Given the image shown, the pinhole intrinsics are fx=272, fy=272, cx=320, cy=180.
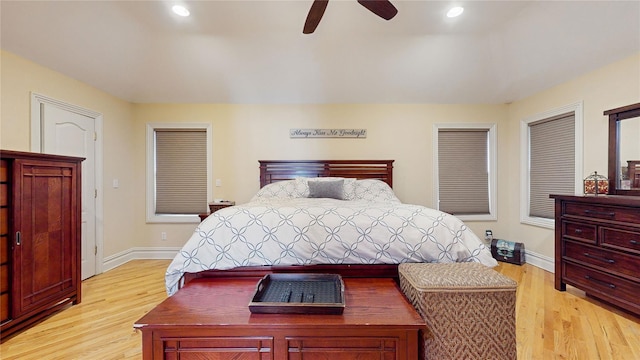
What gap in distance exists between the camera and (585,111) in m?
3.03

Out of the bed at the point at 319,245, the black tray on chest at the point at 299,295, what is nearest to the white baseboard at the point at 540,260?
the bed at the point at 319,245

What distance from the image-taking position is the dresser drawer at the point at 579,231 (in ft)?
8.11

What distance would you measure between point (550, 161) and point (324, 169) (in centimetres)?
296

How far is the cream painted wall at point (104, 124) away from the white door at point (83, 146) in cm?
14

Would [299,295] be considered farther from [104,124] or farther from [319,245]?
[104,124]

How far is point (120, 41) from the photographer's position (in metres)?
2.85

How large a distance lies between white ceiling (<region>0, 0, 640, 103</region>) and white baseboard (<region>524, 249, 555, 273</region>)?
216cm

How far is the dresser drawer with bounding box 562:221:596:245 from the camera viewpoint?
2.47m

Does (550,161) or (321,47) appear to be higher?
(321,47)

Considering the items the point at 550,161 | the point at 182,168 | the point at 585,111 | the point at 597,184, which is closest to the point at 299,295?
the point at 597,184

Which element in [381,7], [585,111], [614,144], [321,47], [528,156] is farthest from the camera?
[528,156]

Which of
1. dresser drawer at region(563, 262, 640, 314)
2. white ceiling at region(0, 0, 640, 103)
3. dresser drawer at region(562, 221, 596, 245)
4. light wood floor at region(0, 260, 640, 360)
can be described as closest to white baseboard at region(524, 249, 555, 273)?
light wood floor at region(0, 260, 640, 360)

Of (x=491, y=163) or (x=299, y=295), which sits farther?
(x=491, y=163)

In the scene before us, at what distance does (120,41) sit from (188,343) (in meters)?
3.09
